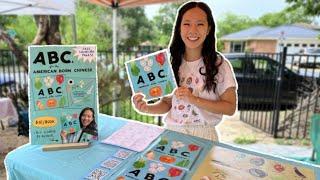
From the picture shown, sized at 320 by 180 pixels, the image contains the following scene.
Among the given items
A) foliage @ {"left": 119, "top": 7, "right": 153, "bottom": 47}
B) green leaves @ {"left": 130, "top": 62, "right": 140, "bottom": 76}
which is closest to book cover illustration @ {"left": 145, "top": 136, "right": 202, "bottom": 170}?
green leaves @ {"left": 130, "top": 62, "right": 140, "bottom": 76}

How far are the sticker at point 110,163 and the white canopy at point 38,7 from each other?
100 inches

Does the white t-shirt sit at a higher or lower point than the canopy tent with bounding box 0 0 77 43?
lower

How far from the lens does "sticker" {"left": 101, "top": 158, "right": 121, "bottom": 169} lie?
3.73 feet

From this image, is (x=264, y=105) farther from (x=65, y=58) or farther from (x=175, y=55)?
(x=65, y=58)

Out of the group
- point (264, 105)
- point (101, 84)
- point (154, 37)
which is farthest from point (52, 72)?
point (154, 37)

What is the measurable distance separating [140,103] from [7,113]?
3016 millimetres

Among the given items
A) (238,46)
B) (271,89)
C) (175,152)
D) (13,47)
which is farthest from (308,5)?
(238,46)

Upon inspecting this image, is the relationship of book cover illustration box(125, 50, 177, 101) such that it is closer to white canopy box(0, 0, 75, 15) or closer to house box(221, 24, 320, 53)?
white canopy box(0, 0, 75, 15)

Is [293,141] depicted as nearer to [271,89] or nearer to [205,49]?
[271,89]

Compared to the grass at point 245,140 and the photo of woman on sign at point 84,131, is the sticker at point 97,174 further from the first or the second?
the grass at point 245,140

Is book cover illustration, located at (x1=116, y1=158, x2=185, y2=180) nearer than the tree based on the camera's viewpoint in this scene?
Yes

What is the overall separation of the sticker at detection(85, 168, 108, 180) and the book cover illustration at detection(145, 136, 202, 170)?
20cm

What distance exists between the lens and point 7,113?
380cm

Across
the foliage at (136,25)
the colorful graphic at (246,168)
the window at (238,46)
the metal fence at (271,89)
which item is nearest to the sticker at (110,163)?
the colorful graphic at (246,168)
